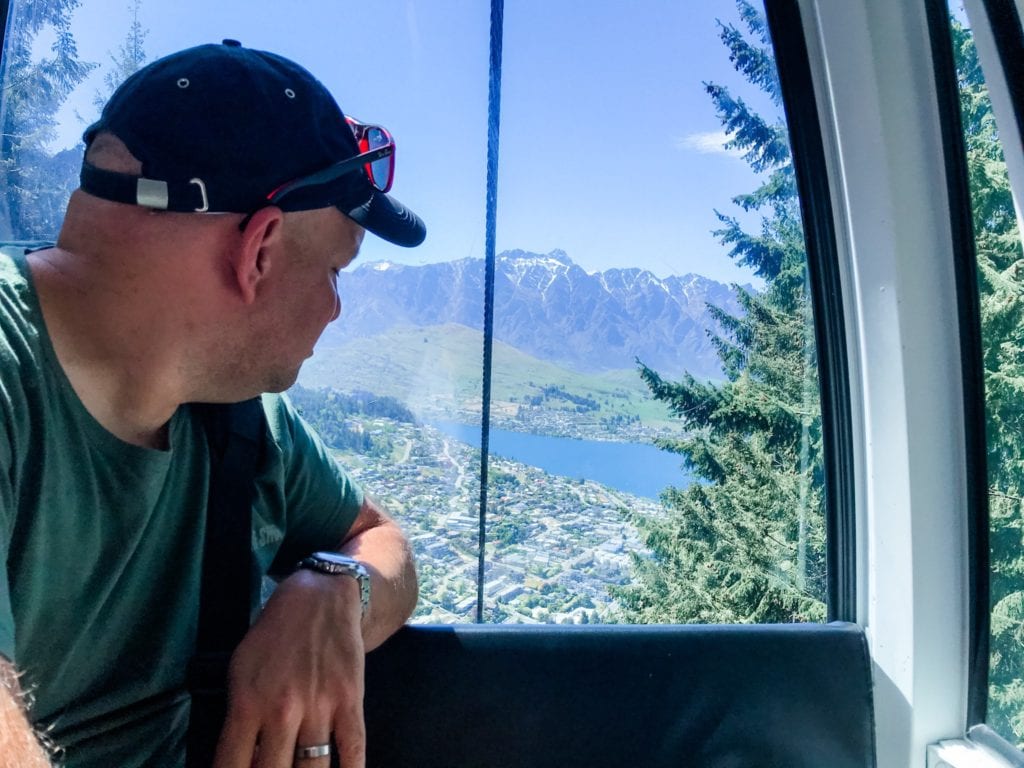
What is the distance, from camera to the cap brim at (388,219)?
1275mm

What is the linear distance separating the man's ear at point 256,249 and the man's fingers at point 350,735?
2.23 ft

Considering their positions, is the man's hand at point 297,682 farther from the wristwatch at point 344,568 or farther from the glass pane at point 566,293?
the glass pane at point 566,293

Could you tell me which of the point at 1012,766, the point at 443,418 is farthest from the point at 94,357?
the point at 1012,766

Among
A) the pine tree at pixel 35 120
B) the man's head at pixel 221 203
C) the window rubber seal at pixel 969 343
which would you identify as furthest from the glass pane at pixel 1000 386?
the pine tree at pixel 35 120

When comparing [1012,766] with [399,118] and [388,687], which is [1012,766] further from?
[399,118]

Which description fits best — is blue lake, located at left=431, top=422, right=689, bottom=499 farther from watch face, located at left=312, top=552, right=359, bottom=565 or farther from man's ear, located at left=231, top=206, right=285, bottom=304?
man's ear, located at left=231, top=206, right=285, bottom=304

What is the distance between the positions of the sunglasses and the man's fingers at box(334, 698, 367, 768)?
82cm

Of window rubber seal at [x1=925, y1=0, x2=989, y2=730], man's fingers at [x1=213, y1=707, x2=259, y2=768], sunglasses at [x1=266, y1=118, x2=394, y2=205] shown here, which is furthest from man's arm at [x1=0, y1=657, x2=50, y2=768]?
window rubber seal at [x1=925, y1=0, x2=989, y2=730]

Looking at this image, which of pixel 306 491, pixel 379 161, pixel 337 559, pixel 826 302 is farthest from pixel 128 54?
pixel 826 302

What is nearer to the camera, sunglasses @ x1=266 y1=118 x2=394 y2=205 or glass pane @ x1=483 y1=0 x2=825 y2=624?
sunglasses @ x1=266 y1=118 x2=394 y2=205

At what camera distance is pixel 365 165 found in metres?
1.23

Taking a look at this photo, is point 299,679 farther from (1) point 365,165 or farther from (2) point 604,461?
(2) point 604,461

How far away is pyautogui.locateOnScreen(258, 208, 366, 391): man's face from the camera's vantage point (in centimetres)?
117

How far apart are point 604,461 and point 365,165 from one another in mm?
1042
